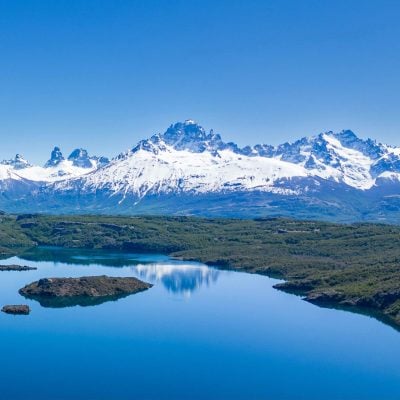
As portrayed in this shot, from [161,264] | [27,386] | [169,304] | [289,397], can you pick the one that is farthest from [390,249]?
[27,386]

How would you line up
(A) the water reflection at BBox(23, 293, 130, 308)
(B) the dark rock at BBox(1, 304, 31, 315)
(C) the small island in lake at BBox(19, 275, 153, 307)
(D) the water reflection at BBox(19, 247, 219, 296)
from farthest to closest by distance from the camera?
(D) the water reflection at BBox(19, 247, 219, 296), (C) the small island in lake at BBox(19, 275, 153, 307), (A) the water reflection at BBox(23, 293, 130, 308), (B) the dark rock at BBox(1, 304, 31, 315)

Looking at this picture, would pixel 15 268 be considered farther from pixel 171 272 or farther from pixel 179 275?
pixel 179 275

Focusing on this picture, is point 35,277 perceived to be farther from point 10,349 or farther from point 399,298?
point 399,298

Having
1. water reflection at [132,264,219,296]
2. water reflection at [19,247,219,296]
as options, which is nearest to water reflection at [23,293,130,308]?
water reflection at [19,247,219,296]

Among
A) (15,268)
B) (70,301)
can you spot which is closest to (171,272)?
(15,268)

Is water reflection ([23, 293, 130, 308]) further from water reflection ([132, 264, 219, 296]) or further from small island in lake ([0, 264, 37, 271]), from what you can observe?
small island in lake ([0, 264, 37, 271])
